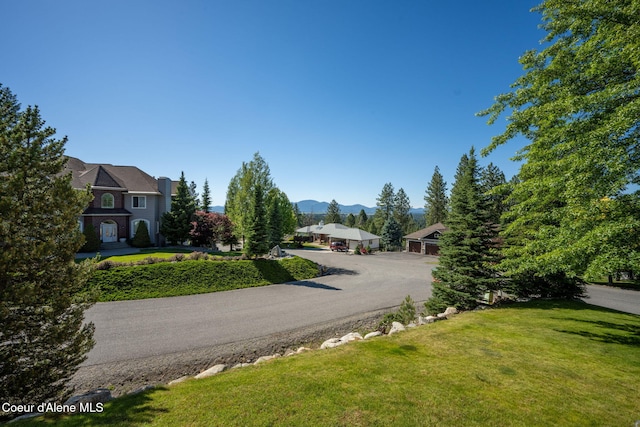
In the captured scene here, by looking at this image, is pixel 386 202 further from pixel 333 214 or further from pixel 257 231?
pixel 257 231

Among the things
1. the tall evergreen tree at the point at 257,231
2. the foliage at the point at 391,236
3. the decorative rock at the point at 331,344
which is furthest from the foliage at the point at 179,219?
the foliage at the point at 391,236

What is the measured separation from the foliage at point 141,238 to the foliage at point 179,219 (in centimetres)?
178

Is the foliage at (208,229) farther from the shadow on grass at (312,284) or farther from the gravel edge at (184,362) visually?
the gravel edge at (184,362)

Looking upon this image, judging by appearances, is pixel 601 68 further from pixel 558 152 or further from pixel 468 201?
pixel 468 201

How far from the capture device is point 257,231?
21.0 meters

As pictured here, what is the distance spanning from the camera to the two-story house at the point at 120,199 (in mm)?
25966

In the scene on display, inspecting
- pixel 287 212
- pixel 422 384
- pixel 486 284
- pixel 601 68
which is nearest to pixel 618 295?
pixel 486 284

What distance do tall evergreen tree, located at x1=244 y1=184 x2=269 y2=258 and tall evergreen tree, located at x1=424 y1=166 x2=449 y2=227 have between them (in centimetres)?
4282

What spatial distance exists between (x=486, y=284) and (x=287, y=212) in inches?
1403

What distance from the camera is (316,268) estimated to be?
23516mm

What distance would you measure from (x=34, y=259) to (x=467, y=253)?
14.2 meters

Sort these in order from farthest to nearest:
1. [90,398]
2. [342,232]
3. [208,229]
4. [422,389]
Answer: [342,232], [208,229], [422,389], [90,398]

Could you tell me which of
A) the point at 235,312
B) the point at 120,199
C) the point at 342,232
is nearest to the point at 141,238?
the point at 120,199

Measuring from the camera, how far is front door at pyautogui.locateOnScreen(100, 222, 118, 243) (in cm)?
2650
